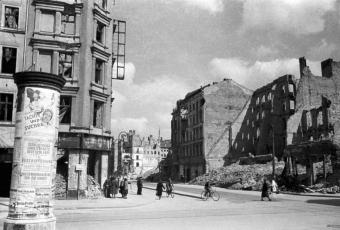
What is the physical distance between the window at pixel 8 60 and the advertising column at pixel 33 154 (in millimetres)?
18195

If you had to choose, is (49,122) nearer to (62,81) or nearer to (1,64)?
(62,81)

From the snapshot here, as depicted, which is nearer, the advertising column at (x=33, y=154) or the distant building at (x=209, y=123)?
the advertising column at (x=33, y=154)

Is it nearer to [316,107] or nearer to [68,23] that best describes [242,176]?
Result: [316,107]

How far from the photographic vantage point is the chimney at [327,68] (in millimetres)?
62009

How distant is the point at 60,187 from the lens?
24.5m

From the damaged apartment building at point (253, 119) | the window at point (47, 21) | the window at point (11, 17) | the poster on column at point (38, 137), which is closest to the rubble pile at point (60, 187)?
the window at point (47, 21)

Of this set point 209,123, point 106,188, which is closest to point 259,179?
point 209,123

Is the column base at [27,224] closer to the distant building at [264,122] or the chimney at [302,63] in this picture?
the distant building at [264,122]

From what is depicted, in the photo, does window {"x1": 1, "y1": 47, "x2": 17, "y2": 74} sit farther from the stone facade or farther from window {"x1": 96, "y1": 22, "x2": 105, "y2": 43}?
the stone facade

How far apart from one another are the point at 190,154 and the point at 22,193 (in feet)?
212

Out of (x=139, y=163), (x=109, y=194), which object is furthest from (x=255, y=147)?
(x=139, y=163)

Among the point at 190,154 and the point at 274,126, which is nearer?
the point at 274,126

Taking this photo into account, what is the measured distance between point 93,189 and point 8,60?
10.9 m

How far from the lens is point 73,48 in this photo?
26.3 meters
